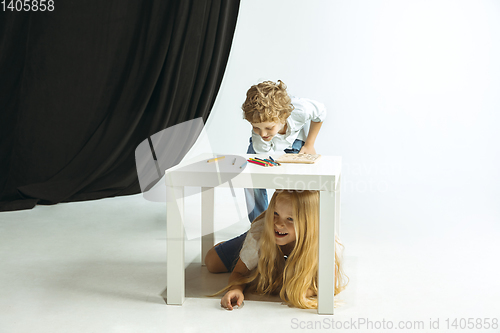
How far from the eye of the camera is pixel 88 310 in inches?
52.2

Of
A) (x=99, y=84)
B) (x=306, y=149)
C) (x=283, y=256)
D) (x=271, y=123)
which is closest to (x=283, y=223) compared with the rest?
(x=283, y=256)

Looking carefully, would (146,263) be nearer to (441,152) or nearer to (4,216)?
(4,216)

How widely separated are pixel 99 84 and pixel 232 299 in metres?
1.92

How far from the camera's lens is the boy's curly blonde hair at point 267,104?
5.18 ft

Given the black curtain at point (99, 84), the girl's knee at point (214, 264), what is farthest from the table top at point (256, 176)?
the black curtain at point (99, 84)

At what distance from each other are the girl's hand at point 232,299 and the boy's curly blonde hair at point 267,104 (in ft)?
1.82

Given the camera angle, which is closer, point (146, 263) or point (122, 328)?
point (122, 328)

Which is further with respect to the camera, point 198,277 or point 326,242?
point 198,277

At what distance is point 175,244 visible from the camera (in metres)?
1.33

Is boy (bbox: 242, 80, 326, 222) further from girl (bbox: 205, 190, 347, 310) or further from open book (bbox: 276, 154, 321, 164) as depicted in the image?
girl (bbox: 205, 190, 347, 310)

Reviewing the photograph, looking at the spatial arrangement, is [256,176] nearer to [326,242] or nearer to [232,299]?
[326,242]

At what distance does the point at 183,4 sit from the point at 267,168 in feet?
5.54

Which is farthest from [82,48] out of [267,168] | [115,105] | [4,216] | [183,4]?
[267,168]

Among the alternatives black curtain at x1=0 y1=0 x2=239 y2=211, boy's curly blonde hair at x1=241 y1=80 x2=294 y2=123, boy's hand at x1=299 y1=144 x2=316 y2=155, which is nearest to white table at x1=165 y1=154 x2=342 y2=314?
boy's curly blonde hair at x1=241 y1=80 x2=294 y2=123
